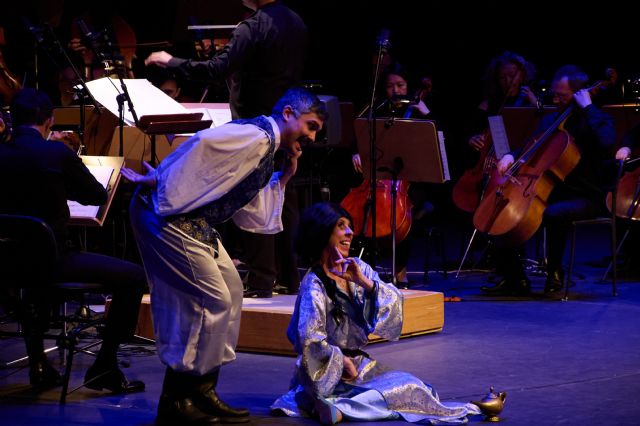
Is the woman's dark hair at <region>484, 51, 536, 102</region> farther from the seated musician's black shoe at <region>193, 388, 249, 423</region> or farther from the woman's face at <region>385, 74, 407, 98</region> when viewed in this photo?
the seated musician's black shoe at <region>193, 388, 249, 423</region>

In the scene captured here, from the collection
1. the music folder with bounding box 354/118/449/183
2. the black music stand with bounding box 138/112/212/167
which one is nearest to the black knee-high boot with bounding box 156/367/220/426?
the black music stand with bounding box 138/112/212/167

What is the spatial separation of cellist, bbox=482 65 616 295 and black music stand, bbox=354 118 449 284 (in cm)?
45

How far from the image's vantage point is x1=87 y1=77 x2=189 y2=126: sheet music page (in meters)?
5.85

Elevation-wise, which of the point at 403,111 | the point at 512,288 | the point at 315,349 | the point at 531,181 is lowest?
the point at 512,288

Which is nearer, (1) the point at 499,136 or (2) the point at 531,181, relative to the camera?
(2) the point at 531,181

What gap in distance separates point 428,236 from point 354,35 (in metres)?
3.25

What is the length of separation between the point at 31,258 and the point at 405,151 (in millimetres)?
2931

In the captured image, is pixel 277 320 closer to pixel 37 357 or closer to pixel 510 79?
pixel 37 357

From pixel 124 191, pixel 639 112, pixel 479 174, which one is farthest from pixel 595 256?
pixel 124 191

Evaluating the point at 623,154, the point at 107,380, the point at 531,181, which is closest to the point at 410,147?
the point at 531,181

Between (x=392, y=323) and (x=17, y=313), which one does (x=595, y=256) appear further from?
(x=17, y=313)

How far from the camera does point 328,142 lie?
6602 millimetres

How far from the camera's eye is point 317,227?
4258mm

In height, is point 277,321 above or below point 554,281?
above
